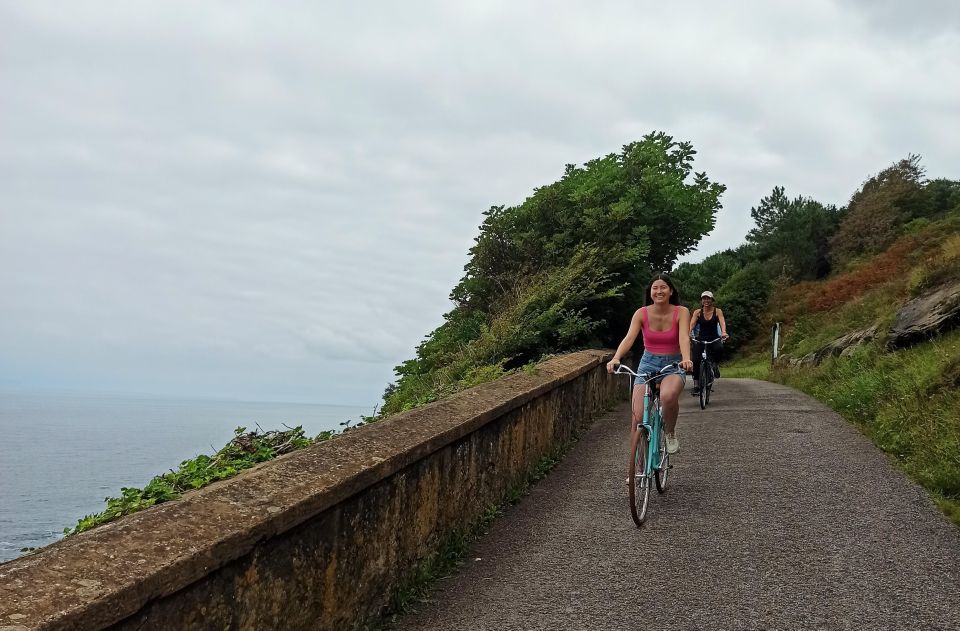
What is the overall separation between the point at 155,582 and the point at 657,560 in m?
3.39

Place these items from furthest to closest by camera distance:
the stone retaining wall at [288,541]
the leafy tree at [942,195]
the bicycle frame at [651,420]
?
the leafy tree at [942,195] < the bicycle frame at [651,420] < the stone retaining wall at [288,541]

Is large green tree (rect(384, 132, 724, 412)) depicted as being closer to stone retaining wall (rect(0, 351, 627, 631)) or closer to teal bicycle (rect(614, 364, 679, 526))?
teal bicycle (rect(614, 364, 679, 526))

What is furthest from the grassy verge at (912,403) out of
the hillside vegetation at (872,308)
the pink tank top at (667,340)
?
the pink tank top at (667,340)

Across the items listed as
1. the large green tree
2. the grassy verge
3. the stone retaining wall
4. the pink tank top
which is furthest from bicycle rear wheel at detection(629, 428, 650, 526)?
the large green tree

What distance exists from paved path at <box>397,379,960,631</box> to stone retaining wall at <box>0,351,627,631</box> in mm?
428

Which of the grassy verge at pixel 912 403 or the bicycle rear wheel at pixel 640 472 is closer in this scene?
the bicycle rear wheel at pixel 640 472

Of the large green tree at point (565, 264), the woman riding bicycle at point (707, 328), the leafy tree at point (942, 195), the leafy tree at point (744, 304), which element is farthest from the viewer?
the leafy tree at point (942, 195)

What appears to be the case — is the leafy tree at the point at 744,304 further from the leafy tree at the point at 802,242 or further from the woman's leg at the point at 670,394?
the woman's leg at the point at 670,394

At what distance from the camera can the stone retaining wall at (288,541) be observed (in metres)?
2.31

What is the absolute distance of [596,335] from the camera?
16.0 meters

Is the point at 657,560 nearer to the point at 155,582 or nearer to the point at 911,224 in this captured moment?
the point at 155,582

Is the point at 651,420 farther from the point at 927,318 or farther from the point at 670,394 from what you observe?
the point at 927,318

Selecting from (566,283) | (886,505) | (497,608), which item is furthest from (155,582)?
(566,283)

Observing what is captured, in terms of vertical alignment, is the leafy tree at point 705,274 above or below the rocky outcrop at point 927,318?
above
